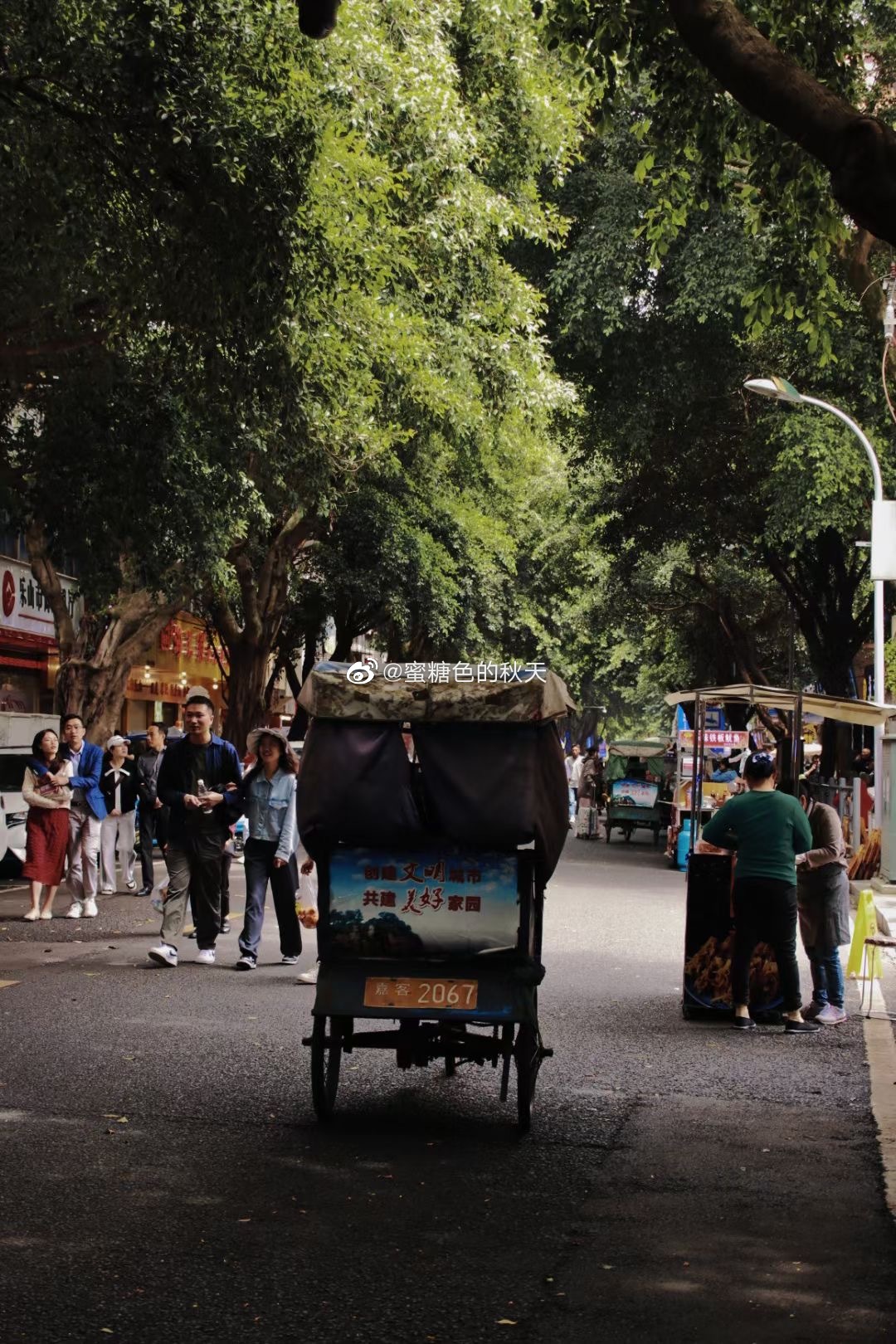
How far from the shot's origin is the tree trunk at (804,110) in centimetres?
598

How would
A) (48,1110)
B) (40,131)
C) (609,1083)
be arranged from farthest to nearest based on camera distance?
1. (40,131)
2. (609,1083)
3. (48,1110)

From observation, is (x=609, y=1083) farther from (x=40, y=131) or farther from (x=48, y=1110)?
(x=40, y=131)

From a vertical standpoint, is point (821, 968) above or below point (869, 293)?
below

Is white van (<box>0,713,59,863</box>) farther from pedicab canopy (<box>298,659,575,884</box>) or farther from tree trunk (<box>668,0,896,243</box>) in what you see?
tree trunk (<box>668,0,896,243</box>)

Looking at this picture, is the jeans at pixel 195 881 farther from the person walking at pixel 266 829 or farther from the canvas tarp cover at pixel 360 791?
the canvas tarp cover at pixel 360 791

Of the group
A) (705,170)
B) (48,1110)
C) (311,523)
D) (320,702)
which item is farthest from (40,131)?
(311,523)

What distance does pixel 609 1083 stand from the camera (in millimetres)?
8625

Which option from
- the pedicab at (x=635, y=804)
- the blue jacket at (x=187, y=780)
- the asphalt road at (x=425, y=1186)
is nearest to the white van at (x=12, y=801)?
the blue jacket at (x=187, y=780)

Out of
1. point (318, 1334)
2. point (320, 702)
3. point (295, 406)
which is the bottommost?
point (318, 1334)

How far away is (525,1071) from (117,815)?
39.1 feet

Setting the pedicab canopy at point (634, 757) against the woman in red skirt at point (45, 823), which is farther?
the pedicab canopy at point (634, 757)

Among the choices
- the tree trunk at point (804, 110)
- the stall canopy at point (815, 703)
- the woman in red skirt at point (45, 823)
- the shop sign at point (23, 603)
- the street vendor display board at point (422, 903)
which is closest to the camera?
the tree trunk at point (804, 110)

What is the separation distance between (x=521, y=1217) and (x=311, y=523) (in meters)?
26.2

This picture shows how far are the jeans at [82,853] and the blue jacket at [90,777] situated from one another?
0.32ft
